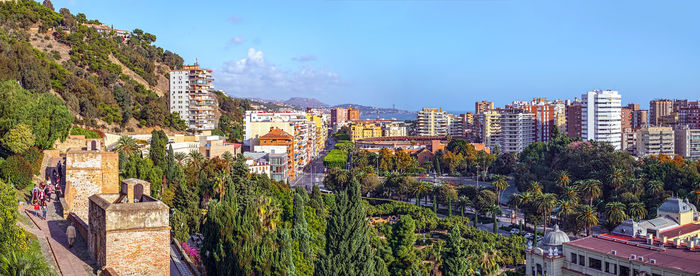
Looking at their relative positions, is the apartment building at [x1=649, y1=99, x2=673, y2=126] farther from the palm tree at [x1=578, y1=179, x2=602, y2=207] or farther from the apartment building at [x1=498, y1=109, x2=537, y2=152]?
the palm tree at [x1=578, y1=179, x2=602, y2=207]

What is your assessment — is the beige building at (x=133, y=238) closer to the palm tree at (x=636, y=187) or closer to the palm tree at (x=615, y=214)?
the palm tree at (x=615, y=214)

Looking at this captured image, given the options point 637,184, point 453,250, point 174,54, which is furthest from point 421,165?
point 453,250

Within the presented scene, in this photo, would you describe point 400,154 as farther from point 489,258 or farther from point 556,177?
point 489,258

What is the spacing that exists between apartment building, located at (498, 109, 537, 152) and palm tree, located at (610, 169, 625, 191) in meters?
48.0

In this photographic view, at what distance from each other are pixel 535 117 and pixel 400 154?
117 feet

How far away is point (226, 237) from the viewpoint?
1697 cm

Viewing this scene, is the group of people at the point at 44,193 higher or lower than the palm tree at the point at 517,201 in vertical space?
higher

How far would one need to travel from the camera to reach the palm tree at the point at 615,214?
146ft

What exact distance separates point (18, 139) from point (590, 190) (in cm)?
4585

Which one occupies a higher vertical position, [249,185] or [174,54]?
[174,54]

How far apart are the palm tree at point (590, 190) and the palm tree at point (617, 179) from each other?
2.75 m

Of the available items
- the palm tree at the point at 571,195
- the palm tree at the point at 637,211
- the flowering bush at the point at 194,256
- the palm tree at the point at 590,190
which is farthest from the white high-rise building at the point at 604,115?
the flowering bush at the point at 194,256

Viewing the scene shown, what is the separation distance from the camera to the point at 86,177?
2183 cm

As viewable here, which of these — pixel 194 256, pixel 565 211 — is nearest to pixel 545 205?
pixel 565 211
